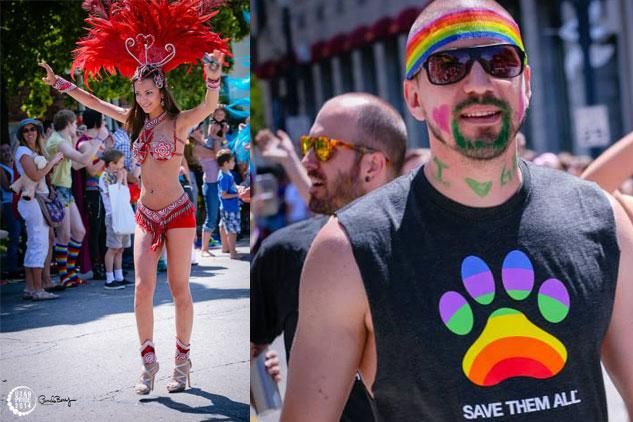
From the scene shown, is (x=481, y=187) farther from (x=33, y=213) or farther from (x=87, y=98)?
(x=33, y=213)

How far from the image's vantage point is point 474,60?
7.83 feet

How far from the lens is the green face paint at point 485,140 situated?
2352mm

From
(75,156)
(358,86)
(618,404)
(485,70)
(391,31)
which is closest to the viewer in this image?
(485,70)

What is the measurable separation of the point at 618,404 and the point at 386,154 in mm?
3854

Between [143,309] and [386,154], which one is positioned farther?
[143,309]

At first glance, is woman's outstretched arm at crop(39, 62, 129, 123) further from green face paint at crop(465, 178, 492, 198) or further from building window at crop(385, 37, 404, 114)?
building window at crop(385, 37, 404, 114)

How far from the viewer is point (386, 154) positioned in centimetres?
376

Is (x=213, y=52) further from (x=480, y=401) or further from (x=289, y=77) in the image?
(x=289, y=77)

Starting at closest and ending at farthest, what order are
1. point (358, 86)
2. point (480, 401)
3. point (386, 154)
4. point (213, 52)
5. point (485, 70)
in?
point (480, 401), point (485, 70), point (386, 154), point (213, 52), point (358, 86)

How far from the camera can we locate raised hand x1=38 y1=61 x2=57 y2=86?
4.39 m

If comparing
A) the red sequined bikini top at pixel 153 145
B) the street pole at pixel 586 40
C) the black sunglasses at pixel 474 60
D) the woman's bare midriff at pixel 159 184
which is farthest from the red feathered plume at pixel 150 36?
the street pole at pixel 586 40

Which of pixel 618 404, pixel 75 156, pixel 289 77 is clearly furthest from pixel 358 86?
pixel 75 156
